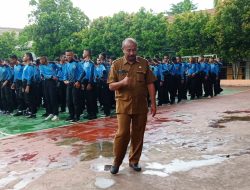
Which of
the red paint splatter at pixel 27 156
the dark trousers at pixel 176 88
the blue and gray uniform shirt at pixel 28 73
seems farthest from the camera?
the dark trousers at pixel 176 88

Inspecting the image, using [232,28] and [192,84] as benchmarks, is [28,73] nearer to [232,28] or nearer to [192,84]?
[192,84]

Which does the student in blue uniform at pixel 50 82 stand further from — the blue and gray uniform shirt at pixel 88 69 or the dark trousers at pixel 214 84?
the dark trousers at pixel 214 84

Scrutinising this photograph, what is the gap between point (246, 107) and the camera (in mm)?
11359

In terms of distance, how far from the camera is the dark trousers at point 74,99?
9.48m

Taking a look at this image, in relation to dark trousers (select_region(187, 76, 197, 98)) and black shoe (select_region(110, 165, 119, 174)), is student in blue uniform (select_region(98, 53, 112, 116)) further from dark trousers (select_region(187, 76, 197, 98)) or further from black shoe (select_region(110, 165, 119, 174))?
black shoe (select_region(110, 165, 119, 174))

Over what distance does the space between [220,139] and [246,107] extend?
16.6ft

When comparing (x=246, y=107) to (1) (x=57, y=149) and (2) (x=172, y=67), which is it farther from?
(1) (x=57, y=149)

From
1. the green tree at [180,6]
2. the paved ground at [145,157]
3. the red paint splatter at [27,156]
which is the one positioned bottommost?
the red paint splatter at [27,156]

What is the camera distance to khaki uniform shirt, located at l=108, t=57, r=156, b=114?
4.89 meters

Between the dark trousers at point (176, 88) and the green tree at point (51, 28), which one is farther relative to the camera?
the green tree at point (51, 28)

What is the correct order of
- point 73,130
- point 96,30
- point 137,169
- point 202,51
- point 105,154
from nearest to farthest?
1. point 137,169
2. point 105,154
3. point 73,130
4. point 202,51
5. point 96,30

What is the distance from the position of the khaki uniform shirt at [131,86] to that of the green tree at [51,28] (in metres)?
23.9

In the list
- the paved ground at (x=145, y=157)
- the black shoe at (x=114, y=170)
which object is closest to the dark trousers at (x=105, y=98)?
the paved ground at (x=145, y=157)

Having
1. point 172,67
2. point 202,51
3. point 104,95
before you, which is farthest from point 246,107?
point 202,51
